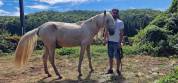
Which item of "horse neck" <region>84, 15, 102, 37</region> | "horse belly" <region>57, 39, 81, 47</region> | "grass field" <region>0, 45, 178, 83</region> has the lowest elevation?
"grass field" <region>0, 45, 178, 83</region>

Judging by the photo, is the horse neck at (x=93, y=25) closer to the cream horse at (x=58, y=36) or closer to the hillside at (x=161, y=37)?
the cream horse at (x=58, y=36)

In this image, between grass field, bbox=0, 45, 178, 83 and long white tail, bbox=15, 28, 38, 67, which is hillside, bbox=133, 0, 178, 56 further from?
long white tail, bbox=15, 28, 38, 67

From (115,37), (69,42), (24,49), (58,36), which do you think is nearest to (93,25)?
(115,37)

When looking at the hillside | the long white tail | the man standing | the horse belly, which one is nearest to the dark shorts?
the man standing

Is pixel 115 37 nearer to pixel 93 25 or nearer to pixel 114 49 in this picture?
pixel 114 49

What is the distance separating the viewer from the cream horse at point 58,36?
12781mm

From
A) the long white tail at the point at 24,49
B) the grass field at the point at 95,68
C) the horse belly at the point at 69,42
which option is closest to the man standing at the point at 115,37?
the grass field at the point at 95,68

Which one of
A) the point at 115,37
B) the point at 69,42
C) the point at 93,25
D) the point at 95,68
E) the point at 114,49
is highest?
the point at 93,25

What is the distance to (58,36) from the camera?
13.0 meters

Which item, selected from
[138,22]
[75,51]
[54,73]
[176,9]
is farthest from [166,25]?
[138,22]

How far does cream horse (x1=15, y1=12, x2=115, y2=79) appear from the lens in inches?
503

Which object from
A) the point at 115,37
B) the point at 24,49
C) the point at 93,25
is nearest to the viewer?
the point at 24,49

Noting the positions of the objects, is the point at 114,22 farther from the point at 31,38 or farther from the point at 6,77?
the point at 6,77

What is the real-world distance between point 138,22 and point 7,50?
10.8m
